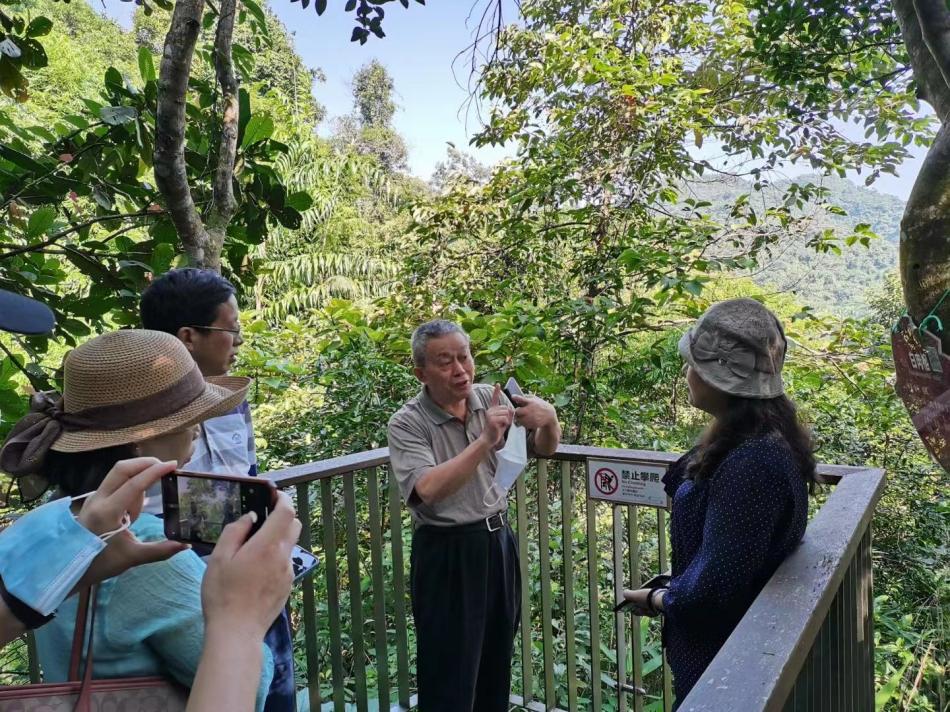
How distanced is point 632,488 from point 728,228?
8.99ft

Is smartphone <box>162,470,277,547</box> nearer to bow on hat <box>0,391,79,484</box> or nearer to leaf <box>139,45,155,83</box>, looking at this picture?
bow on hat <box>0,391,79,484</box>

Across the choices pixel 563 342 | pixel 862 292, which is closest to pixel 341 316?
pixel 563 342

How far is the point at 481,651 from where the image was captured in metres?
1.95


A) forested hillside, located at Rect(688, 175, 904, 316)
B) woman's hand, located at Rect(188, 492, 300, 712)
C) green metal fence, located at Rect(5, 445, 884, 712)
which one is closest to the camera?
woman's hand, located at Rect(188, 492, 300, 712)

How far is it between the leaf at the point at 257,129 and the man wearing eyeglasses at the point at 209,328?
80 centimetres

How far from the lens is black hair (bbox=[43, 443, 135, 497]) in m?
0.92

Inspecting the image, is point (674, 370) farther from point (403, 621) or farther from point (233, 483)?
point (233, 483)

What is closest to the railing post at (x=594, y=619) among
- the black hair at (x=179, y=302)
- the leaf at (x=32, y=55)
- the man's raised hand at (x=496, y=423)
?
the man's raised hand at (x=496, y=423)

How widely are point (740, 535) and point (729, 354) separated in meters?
0.35

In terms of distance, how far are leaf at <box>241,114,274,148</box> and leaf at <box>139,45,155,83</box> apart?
33 cm

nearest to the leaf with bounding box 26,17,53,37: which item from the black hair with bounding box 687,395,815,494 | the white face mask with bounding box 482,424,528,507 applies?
the white face mask with bounding box 482,424,528,507

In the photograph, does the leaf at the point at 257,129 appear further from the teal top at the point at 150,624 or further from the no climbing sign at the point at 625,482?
the teal top at the point at 150,624

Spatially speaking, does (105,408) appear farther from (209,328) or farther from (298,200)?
(298,200)

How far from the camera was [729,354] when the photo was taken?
127cm
